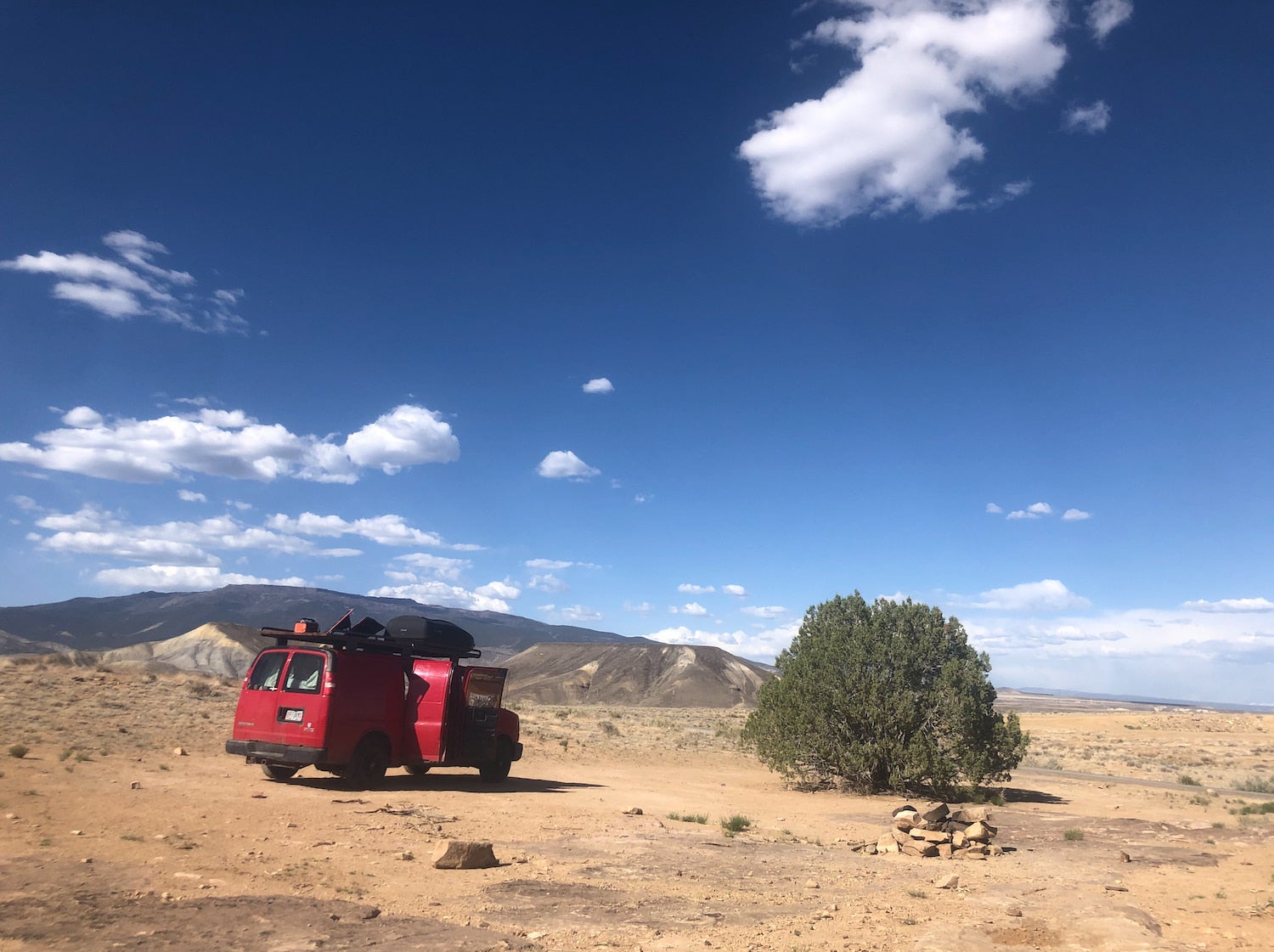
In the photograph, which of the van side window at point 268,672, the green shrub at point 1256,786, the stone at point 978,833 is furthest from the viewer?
the green shrub at point 1256,786

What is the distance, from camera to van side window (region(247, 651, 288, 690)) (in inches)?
535

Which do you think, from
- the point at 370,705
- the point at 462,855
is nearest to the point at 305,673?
the point at 370,705

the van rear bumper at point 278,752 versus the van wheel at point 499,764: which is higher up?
the van rear bumper at point 278,752

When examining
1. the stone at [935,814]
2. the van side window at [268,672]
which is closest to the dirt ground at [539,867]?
the stone at [935,814]

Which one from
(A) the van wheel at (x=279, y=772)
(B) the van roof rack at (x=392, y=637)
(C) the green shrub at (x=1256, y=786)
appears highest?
(B) the van roof rack at (x=392, y=637)

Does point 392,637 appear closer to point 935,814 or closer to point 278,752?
point 278,752

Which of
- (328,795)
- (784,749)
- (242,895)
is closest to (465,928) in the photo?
(242,895)

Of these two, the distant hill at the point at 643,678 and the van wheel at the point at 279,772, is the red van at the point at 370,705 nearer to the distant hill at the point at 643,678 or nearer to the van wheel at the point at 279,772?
the van wheel at the point at 279,772

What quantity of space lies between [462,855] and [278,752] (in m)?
5.70

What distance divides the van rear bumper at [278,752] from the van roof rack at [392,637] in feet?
5.67

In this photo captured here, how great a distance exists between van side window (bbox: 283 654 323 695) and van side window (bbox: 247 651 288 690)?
0.24m

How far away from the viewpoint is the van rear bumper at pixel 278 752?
12938mm

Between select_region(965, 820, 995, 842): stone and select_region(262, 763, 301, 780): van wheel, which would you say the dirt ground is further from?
select_region(965, 820, 995, 842): stone

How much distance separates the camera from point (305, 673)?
43.9 ft
